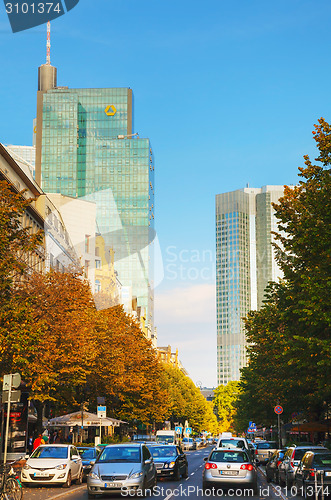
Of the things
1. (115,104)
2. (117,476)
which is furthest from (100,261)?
(117,476)

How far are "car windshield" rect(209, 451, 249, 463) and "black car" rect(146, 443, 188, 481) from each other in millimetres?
6805

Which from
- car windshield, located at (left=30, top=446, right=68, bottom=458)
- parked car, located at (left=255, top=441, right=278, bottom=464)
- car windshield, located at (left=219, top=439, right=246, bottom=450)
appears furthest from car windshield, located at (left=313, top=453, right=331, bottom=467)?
parked car, located at (left=255, top=441, right=278, bottom=464)

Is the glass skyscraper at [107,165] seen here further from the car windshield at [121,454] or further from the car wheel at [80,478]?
the car windshield at [121,454]

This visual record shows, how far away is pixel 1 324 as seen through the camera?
94.4ft

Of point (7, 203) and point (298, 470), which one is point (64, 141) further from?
point (298, 470)

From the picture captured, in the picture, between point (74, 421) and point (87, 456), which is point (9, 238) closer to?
point (87, 456)

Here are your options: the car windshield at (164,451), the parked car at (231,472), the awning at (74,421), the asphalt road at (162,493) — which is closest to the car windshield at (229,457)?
the parked car at (231,472)

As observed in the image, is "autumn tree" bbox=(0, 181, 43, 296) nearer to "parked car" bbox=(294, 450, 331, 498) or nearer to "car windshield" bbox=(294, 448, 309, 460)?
"car windshield" bbox=(294, 448, 309, 460)

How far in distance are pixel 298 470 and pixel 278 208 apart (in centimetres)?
1282

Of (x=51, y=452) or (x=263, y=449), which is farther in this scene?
(x=263, y=449)

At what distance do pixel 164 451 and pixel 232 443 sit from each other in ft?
16.5

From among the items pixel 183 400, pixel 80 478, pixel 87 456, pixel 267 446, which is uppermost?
pixel 183 400

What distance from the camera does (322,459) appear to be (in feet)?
70.3

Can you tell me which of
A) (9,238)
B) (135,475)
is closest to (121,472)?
(135,475)
